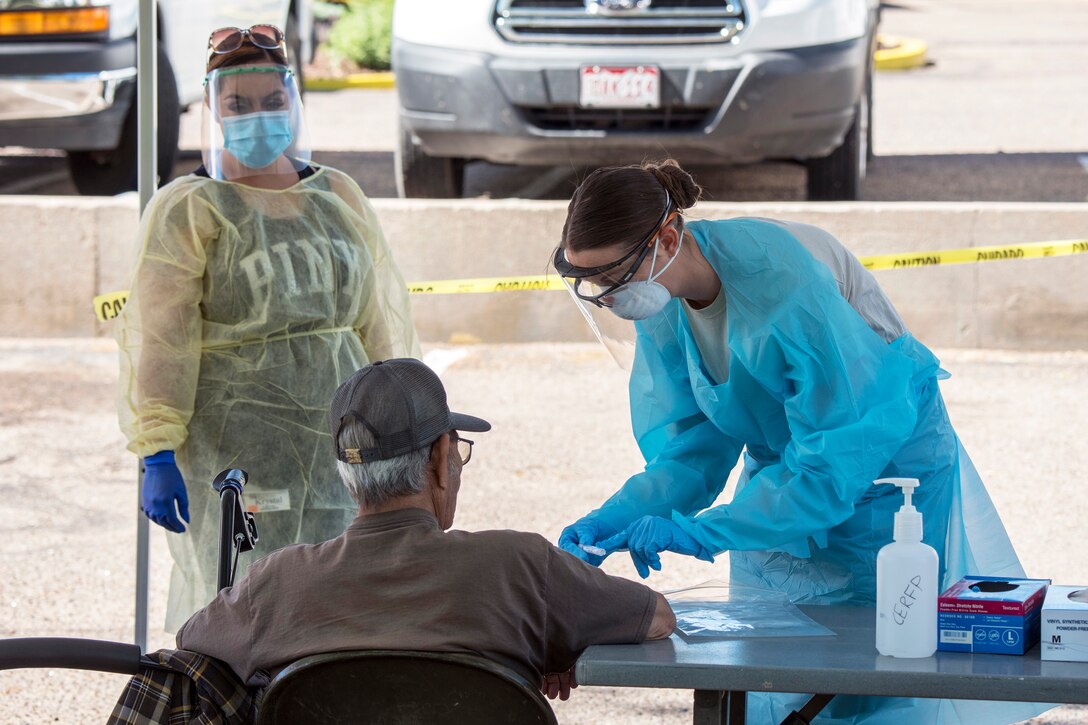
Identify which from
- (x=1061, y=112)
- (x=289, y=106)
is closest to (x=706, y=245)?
(x=289, y=106)

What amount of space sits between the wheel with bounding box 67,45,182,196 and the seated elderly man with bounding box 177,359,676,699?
20.8 feet

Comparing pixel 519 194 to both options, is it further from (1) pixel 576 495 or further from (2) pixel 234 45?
(2) pixel 234 45

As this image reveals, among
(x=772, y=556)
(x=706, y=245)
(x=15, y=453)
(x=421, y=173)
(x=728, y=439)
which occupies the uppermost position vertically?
(x=706, y=245)

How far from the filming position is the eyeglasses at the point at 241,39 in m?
3.46

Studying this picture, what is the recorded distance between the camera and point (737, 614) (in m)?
2.58

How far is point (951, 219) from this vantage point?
23.1 ft

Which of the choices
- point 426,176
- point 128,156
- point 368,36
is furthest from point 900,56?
point 128,156

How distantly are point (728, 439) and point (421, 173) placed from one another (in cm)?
552

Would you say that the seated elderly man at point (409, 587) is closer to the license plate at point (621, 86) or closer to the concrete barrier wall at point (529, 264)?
the concrete barrier wall at point (529, 264)

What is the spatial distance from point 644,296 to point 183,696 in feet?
3.41

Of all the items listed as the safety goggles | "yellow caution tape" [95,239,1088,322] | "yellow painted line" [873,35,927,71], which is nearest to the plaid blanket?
the safety goggles

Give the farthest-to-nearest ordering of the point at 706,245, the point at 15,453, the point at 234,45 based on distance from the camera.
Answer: the point at 15,453, the point at 234,45, the point at 706,245

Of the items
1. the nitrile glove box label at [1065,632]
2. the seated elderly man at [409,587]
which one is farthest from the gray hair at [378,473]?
the nitrile glove box label at [1065,632]

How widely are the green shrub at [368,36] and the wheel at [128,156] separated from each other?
7458 mm
